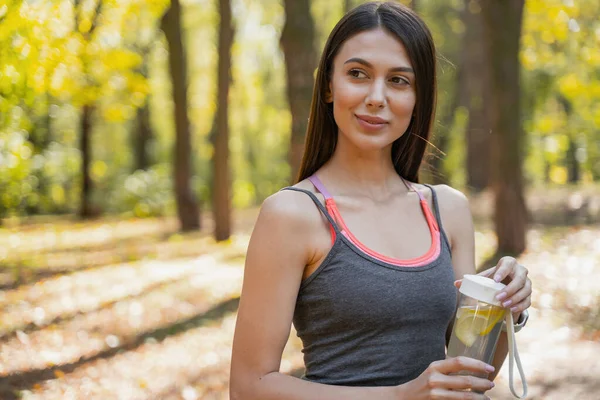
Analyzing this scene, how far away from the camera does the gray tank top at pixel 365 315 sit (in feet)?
6.86

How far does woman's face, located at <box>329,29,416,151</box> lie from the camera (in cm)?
225

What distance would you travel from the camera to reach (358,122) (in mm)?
2279

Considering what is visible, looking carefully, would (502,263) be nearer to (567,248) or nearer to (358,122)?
(358,122)

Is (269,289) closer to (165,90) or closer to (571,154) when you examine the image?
(571,154)

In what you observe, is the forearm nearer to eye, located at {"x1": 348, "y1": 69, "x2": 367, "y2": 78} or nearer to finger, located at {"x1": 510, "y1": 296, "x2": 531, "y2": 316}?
finger, located at {"x1": 510, "y1": 296, "x2": 531, "y2": 316}

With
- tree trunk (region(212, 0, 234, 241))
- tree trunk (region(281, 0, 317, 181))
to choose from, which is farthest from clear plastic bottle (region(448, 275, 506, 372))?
tree trunk (region(212, 0, 234, 241))

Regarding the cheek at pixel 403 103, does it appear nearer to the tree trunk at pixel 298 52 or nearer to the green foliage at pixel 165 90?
the green foliage at pixel 165 90

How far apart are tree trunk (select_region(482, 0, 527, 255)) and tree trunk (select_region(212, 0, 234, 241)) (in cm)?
500

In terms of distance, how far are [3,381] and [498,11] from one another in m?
7.69

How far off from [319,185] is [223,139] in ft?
38.1

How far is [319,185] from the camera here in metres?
2.28

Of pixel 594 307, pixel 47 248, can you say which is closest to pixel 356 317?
pixel 594 307

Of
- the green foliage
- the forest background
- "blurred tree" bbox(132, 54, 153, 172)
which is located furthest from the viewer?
"blurred tree" bbox(132, 54, 153, 172)

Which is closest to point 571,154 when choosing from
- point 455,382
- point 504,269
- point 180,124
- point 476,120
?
point 476,120
